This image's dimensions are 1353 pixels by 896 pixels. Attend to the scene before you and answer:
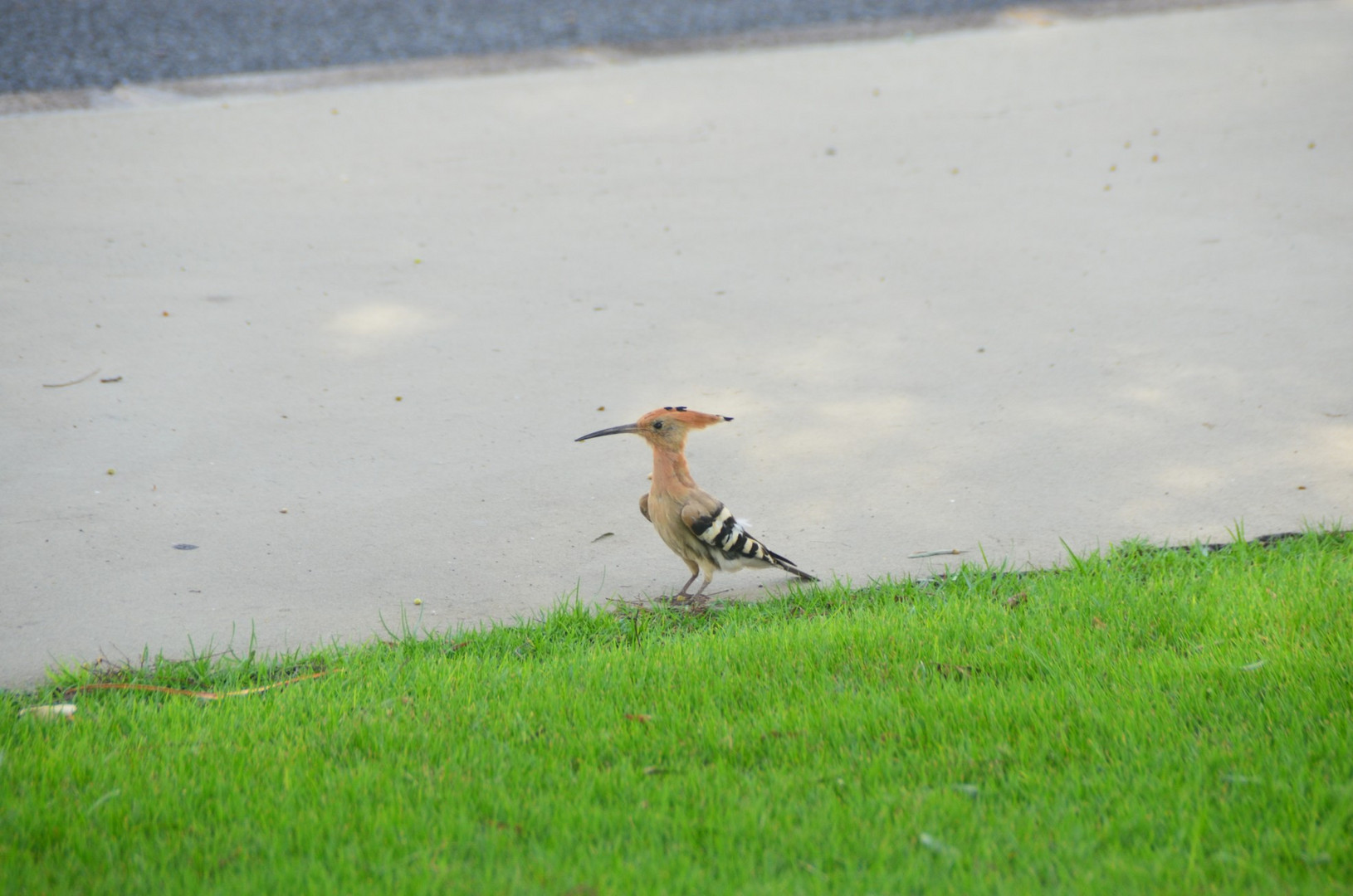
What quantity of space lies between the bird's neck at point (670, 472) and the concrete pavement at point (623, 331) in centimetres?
40

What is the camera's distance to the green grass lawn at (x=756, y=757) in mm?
2619

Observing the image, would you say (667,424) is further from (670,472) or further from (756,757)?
(756,757)

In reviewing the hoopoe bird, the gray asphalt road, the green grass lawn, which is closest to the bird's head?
the hoopoe bird

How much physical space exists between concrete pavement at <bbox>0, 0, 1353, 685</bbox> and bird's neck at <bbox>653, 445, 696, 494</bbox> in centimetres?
40

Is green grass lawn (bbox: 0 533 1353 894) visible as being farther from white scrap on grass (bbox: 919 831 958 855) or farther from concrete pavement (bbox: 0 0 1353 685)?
concrete pavement (bbox: 0 0 1353 685)

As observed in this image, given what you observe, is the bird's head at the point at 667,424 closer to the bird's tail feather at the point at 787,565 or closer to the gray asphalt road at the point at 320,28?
the bird's tail feather at the point at 787,565

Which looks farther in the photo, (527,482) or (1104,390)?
(1104,390)

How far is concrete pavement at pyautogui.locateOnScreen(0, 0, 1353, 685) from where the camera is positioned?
4344 mm

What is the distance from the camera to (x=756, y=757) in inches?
122

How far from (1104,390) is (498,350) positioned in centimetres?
295

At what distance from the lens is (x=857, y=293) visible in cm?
654

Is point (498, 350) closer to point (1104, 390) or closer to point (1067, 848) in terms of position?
point (1104, 390)

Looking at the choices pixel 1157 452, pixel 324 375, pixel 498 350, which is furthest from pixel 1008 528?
pixel 324 375

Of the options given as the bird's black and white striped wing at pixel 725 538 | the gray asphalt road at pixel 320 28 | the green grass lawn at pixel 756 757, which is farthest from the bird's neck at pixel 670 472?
the gray asphalt road at pixel 320 28
